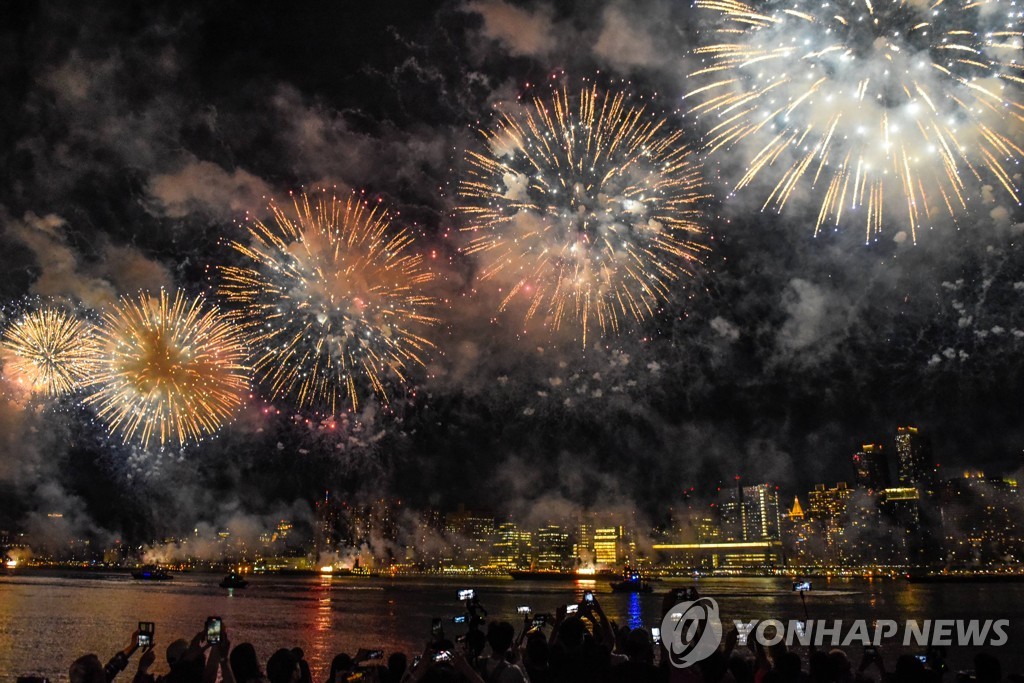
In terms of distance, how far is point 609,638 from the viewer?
7.12 m

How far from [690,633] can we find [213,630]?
424 cm

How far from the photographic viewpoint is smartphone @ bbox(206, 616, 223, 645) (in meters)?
6.27

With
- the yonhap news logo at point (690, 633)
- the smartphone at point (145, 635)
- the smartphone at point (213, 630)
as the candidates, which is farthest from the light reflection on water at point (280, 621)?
the smartphone at point (213, 630)

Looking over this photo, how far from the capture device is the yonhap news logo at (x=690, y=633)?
632cm

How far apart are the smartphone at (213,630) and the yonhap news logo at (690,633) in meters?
3.82

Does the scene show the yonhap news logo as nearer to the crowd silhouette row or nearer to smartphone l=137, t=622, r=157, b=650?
the crowd silhouette row

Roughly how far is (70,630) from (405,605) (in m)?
36.9

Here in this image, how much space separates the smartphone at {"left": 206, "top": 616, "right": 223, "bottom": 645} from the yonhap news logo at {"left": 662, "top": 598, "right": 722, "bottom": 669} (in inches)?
151

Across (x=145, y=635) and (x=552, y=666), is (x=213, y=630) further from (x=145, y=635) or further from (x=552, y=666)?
(x=552, y=666)

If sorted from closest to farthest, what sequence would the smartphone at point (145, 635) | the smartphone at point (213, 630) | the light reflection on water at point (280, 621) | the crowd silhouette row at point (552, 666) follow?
1. the crowd silhouette row at point (552, 666)
2. the smartphone at point (213, 630)
3. the smartphone at point (145, 635)
4. the light reflection on water at point (280, 621)

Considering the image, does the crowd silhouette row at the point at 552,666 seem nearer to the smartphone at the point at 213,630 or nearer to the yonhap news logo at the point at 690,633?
the smartphone at the point at 213,630

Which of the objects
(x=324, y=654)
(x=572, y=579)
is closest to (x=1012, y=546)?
(x=572, y=579)

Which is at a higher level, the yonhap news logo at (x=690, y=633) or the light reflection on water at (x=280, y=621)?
the yonhap news logo at (x=690, y=633)

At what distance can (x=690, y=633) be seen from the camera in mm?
6809
